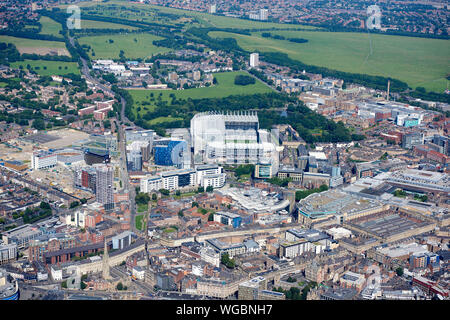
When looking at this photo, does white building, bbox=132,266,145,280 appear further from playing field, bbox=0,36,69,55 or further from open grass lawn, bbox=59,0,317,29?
open grass lawn, bbox=59,0,317,29

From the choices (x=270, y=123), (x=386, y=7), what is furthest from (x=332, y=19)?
(x=270, y=123)

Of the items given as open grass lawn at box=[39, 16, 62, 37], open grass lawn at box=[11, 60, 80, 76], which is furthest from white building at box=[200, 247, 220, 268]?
open grass lawn at box=[39, 16, 62, 37]

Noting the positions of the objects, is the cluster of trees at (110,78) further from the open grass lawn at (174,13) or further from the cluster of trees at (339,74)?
the open grass lawn at (174,13)

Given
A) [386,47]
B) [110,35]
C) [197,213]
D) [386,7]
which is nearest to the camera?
[197,213]

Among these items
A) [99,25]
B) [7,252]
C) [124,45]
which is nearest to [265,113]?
[7,252]

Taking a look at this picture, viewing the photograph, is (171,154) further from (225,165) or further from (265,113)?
(265,113)

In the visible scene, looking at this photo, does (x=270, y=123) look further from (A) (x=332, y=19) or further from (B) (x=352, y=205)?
(A) (x=332, y=19)

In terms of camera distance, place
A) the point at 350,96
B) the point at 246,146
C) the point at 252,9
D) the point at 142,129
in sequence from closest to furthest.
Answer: the point at 246,146
the point at 142,129
the point at 350,96
the point at 252,9

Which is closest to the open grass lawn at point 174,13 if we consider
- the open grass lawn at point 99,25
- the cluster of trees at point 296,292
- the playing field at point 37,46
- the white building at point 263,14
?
the white building at point 263,14
